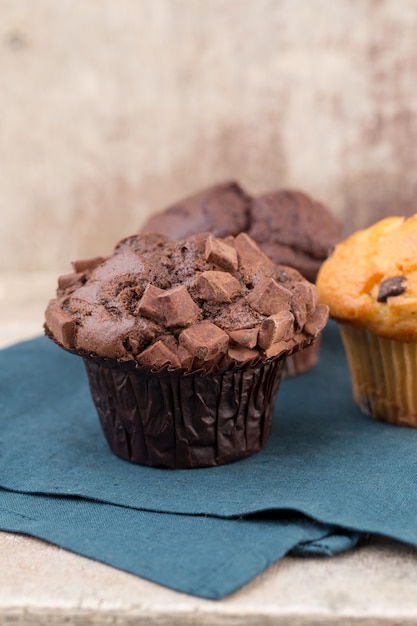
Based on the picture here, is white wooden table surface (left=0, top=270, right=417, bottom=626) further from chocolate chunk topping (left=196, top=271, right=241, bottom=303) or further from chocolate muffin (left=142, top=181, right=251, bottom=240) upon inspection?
chocolate muffin (left=142, top=181, right=251, bottom=240)

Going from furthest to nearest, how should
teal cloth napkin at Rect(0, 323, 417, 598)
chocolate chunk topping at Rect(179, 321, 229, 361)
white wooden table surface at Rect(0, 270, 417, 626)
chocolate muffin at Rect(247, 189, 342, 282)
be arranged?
1. chocolate muffin at Rect(247, 189, 342, 282)
2. chocolate chunk topping at Rect(179, 321, 229, 361)
3. teal cloth napkin at Rect(0, 323, 417, 598)
4. white wooden table surface at Rect(0, 270, 417, 626)

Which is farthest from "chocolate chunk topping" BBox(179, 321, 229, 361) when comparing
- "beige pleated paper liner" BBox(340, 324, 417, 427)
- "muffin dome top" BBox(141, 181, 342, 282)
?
"muffin dome top" BBox(141, 181, 342, 282)

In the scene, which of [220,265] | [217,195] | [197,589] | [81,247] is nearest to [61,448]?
[220,265]

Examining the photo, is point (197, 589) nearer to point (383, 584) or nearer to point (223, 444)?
point (383, 584)

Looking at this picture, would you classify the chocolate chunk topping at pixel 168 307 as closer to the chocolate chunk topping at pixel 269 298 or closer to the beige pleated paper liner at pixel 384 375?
the chocolate chunk topping at pixel 269 298

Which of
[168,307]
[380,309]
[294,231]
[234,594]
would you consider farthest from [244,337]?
[294,231]

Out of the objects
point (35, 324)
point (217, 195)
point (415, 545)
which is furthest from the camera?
point (35, 324)
